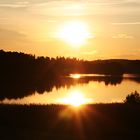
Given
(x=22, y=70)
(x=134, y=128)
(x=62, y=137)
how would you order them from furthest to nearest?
(x=22, y=70) → (x=134, y=128) → (x=62, y=137)

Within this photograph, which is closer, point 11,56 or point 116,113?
point 116,113

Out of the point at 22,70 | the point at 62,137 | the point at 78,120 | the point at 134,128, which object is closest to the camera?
the point at 62,137

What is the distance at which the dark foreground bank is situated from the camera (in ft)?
49.0

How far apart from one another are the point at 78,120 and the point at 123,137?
13.2ft

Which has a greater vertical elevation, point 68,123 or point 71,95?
point 68,123

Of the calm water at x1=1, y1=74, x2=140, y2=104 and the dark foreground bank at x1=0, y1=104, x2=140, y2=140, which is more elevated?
the dark foreground bank at x1=0, y1=104, x2=140, y2=140

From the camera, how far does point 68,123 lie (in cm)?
1820

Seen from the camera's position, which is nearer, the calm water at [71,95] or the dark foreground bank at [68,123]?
the dark foreground bank at [68,123]

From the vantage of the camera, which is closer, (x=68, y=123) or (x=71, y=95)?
(x=68, y=123)

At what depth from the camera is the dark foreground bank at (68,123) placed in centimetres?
1495

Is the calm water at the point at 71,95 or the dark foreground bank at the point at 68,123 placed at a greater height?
the dark foreground bank at the point at 68,123

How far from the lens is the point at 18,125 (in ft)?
57.4

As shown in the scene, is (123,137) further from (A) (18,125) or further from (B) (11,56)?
(B) (11,56)

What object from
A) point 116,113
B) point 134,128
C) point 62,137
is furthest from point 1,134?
point 116,113
